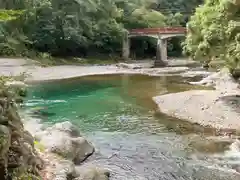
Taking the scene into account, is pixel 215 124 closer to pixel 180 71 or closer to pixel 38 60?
pixel 180 71

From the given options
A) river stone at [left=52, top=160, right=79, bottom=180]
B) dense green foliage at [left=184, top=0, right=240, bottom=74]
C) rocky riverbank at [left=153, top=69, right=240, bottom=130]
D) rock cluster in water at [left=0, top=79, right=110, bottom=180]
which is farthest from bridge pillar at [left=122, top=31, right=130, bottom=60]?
river stone at [left=52, top=160, right=79, bottom=180]

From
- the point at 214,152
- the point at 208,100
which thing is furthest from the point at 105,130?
the point at 208,100

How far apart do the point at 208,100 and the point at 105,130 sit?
24.3 feet

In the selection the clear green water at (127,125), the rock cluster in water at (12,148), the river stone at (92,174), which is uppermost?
the rock cluster in water at (12,148)

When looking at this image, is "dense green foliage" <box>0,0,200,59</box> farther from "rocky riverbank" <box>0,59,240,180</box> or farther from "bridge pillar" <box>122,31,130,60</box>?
"rocky riverbank" <box>0,59,240,180</box>

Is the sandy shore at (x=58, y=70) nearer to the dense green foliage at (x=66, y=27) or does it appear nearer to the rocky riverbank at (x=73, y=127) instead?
the rocky riverbank at (x=73, y=127)

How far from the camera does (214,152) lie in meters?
14.4

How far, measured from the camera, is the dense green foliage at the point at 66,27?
4244cm

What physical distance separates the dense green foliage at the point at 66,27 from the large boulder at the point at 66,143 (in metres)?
25.5

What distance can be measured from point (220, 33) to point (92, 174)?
13.1 meters

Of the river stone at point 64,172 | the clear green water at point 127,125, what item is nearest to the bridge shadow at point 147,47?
the clear green water at point 127,125

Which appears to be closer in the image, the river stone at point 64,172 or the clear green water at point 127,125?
the river stone at point 64,172

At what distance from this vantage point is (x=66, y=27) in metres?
45.6

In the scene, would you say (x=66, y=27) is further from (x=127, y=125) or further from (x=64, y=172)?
(x=64, y=172)
